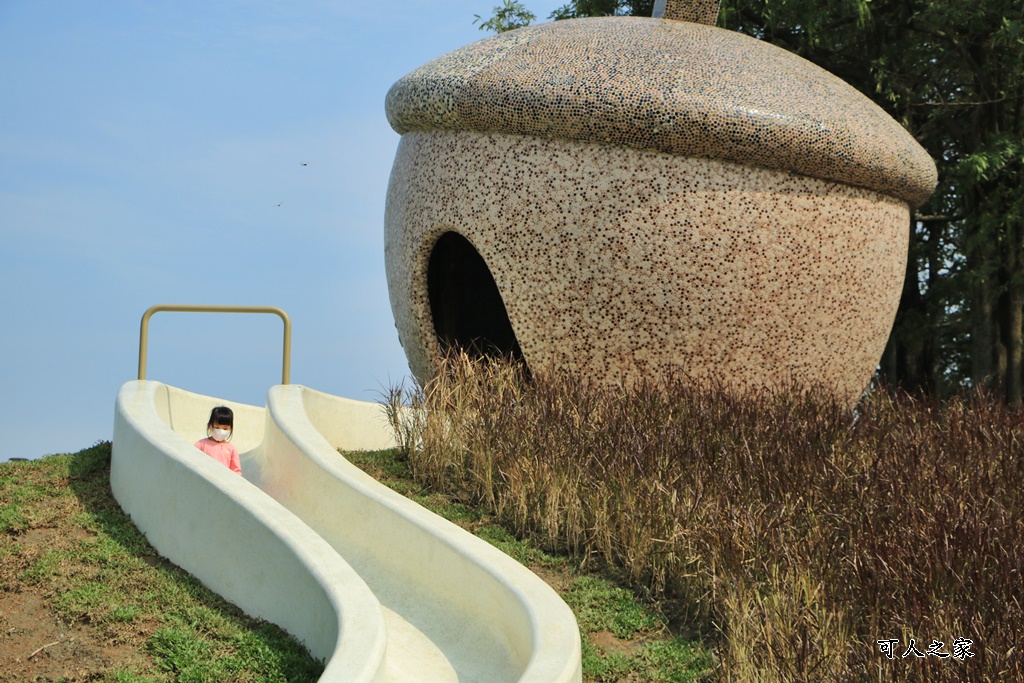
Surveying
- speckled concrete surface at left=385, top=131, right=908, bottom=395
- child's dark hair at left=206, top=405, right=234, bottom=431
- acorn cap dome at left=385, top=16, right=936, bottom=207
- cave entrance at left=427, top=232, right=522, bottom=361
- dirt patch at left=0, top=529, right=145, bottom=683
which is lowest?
dirt patch at left=0, top=529, right=145, bottom=683

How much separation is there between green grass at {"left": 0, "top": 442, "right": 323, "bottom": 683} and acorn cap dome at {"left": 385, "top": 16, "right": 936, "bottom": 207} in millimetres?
3963

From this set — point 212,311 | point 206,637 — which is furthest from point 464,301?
point 206,637

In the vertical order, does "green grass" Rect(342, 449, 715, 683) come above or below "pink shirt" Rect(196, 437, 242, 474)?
above

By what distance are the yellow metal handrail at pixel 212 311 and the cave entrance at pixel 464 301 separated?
4.28 feet

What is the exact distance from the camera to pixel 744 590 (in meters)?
4.75

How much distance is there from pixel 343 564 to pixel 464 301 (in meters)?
5.95

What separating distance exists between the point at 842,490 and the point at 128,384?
5.70 meters

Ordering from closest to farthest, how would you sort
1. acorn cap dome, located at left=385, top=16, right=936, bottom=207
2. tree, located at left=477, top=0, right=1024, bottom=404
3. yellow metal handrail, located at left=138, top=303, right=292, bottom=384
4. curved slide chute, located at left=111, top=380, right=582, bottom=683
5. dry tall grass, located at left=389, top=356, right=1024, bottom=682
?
dry tall grass, located at left=389, top=356, right=1024, bottom=682 → curved slide chute, located at left=111, top=380, right=582, bottom=683 → acorn cap dome, located at left=385, top=16, right=936, bottom=207 → yellow metal handrail, located at left=138, top=303, right=292, bottom=384 → tree, located at left=477, top=0, right=1024, bottom=404

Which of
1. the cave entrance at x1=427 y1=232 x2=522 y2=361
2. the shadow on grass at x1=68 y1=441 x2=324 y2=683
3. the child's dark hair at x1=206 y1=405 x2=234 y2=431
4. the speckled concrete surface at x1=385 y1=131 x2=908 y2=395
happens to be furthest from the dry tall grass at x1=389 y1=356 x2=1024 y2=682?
the cave entrance at x1=427 y1=232 x2=522 y2=361

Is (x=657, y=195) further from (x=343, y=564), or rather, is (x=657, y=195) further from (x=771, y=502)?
(x=343, y=564)

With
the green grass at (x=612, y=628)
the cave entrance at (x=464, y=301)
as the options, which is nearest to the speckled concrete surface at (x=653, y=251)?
→ the cave entrance at (x=464, y=301)

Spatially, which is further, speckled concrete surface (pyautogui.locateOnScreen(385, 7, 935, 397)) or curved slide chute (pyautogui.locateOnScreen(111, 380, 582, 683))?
speckled concrete surface (pyautogui.locateOnScreen(385, 7, 935, 397))

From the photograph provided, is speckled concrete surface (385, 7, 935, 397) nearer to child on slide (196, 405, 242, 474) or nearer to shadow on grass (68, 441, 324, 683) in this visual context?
child on slide (196, 405, 242, 474)

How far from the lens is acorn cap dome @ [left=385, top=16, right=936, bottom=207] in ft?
25.8
